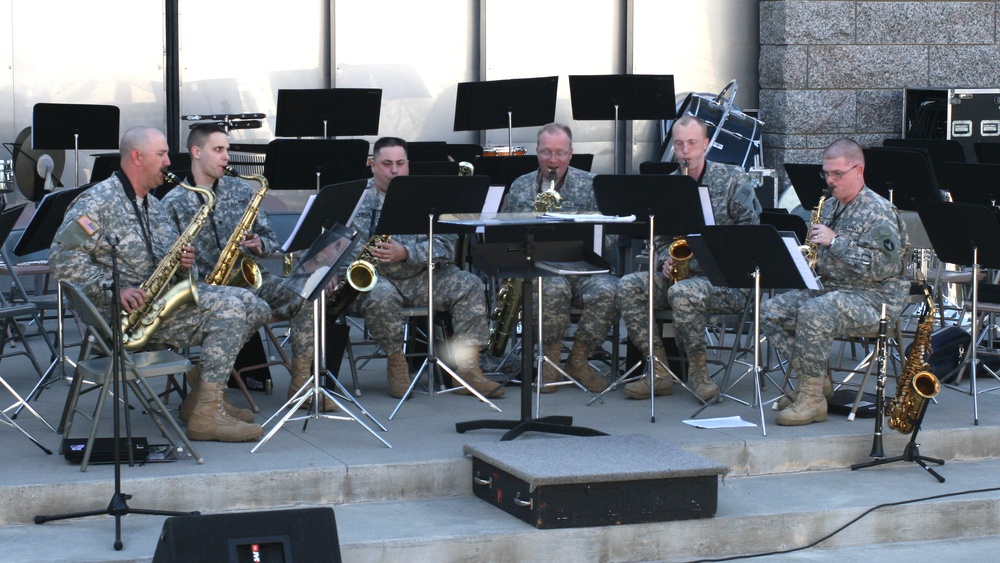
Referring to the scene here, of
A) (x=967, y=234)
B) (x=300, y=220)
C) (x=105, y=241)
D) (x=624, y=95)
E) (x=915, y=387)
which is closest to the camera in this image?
(x=105, y=241)

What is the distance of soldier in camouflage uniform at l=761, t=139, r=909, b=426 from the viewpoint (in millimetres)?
7188

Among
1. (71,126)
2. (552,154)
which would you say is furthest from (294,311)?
(71,126)

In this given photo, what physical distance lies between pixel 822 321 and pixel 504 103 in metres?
3.63

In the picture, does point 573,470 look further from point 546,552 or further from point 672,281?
point 672,281

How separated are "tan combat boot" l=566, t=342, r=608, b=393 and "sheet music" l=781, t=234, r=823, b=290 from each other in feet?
5.36

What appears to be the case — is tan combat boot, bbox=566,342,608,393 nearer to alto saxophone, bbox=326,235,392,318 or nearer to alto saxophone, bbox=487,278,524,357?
alto saxophone, bbox=487,278,524,357

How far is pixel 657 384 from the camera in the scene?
7.98 m

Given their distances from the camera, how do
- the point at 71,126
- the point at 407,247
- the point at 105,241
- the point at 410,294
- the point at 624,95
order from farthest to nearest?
1. the point at 624,95
2. the point at 71,126
3. the point at 410,294
4. the point at 407,247
5. the point at 105,241

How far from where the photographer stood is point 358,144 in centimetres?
851

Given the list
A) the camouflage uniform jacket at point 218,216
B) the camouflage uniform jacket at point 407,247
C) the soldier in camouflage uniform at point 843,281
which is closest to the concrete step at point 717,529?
the soldier in camouflage uniform at point 843,281

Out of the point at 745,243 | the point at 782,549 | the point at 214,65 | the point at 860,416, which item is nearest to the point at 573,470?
the point at 782,549

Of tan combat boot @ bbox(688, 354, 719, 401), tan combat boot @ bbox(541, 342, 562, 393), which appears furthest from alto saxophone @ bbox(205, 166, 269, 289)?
tan combat boot @ bbox(688, 354, 719, 401)

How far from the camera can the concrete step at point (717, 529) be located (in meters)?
5.70

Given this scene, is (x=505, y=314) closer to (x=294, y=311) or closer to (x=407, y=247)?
(x=407, y=247)
